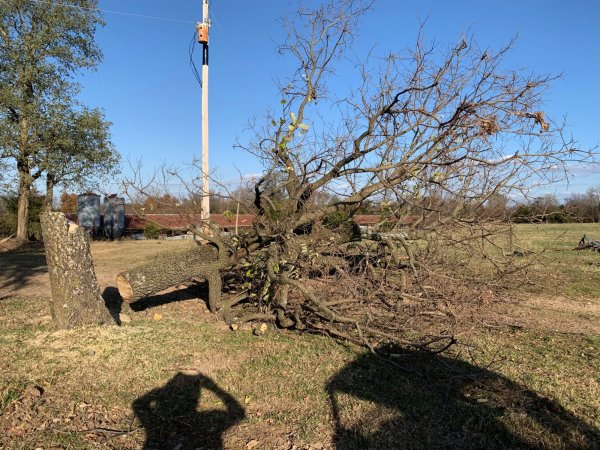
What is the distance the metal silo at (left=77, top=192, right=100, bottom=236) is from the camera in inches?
936

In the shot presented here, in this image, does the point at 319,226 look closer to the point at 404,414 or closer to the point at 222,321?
the point at 222,321

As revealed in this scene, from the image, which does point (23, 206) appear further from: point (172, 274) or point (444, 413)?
point (444, 413)

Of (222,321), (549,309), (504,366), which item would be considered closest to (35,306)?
(222,321)

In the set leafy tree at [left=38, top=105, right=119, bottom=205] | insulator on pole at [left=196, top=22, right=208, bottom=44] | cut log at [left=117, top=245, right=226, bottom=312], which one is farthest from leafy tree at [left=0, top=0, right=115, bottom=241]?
cut log at [left=117, top=245, right=226, bottom=312]

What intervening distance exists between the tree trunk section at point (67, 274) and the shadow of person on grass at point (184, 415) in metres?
1.74

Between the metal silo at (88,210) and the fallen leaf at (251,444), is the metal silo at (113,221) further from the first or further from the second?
the fallen leaf at (251,444)

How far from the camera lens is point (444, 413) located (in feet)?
11.5

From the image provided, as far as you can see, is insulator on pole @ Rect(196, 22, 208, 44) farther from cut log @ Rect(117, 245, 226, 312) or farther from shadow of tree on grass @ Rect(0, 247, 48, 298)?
cut log @ Rect(117, 245, 226, 312)

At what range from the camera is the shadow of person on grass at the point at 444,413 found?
10.2ft

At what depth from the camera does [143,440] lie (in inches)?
126

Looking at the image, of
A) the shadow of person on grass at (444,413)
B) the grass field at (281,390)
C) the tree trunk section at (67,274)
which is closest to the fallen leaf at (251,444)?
the grass field at (281,390)

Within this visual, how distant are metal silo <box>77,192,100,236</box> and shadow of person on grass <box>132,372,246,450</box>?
71.8 feet

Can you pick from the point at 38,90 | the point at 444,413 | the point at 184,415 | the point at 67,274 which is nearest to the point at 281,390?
the point at 184,415

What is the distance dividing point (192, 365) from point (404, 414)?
212 cm
